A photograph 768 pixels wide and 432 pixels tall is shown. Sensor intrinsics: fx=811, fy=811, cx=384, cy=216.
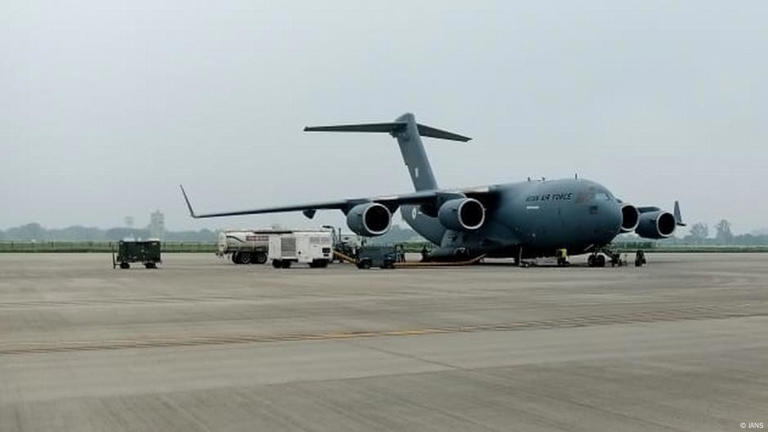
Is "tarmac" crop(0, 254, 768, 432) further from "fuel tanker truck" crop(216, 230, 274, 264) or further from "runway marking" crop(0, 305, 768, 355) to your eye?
"fuel tanker truck" crop(216, 230, 274, 264)

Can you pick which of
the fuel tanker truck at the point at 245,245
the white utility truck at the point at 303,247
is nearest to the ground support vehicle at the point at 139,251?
the white utility truck at the point at 303,247

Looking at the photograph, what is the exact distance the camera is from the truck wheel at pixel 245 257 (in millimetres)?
54781

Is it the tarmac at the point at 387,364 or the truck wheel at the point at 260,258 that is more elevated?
the truck wheel at the point at 260,258

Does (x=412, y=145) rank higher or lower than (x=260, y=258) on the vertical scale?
higher

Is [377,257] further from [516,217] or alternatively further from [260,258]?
[260,258]

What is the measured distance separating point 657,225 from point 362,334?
3870cm

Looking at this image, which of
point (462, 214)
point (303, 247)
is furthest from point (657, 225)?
point (303, 247)

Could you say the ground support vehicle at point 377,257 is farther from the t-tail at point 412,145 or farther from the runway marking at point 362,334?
the runway marking at point 362,334

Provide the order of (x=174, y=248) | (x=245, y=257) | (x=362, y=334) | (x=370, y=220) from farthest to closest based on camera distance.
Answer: (x=174, y=248)
(x=245, y=257)
(x=370, y=220)
(x=362, y=334)

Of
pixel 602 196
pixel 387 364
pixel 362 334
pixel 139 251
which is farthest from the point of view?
pixel 139 251

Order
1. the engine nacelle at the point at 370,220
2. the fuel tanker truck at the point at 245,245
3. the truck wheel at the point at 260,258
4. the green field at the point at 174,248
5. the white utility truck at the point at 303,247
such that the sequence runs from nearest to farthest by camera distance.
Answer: the engine nacelle at the point at 370,220
the white utility truck at the point at 303,247
the fuel tanker truck at the point at 245,245
the truck wheel at the point at 260,258
the green field at the point at 174,248

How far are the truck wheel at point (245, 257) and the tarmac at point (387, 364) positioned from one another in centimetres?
3381

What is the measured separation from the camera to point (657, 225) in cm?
4844

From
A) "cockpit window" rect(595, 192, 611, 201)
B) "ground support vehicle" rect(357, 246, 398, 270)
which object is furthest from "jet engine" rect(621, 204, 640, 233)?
"ground support vehicle" rect(357, 246, 398, 270)
